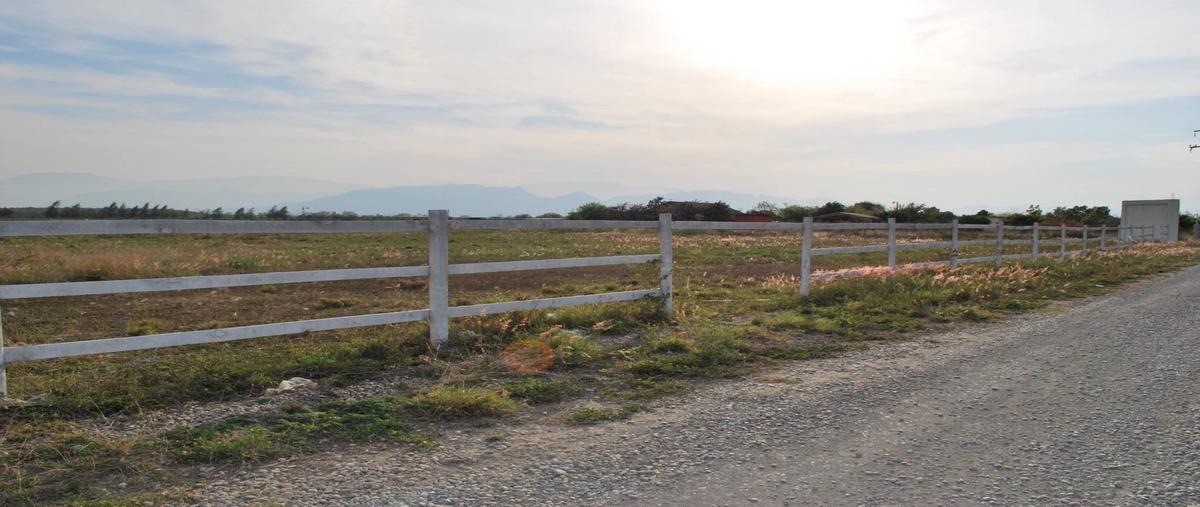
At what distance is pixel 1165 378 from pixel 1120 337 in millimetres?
2103

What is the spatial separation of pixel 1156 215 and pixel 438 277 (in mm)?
48532

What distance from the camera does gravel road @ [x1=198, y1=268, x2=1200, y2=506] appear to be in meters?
3.26

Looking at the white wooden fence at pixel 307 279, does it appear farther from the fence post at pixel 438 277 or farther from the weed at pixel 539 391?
the weed at pixel 539 391

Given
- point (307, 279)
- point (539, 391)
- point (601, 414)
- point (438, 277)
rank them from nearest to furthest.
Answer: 1. point (601, 414)
2. point (539, 391)
3. point (307, 279)
4. point (438, 277)

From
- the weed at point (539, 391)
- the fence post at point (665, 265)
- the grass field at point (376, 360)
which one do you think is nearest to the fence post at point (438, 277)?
the grass field at point (376, 360)

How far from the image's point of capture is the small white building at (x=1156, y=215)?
134 feet

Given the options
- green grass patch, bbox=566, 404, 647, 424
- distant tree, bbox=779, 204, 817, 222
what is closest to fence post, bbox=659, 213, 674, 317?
green grass patch, bbox=566, 404, 647, 424

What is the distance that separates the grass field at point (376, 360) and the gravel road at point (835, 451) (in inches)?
14.7

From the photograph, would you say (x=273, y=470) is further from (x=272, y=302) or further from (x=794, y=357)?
(x=272, y=302)

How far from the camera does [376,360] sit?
589cm

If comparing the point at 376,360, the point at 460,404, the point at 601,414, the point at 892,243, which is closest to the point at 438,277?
the point at 376,360

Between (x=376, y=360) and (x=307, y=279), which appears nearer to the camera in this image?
(x=307, y=279)

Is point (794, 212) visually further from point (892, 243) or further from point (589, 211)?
point (892, 243)

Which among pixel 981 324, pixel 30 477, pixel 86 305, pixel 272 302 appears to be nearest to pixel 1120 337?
pixel 981 324
